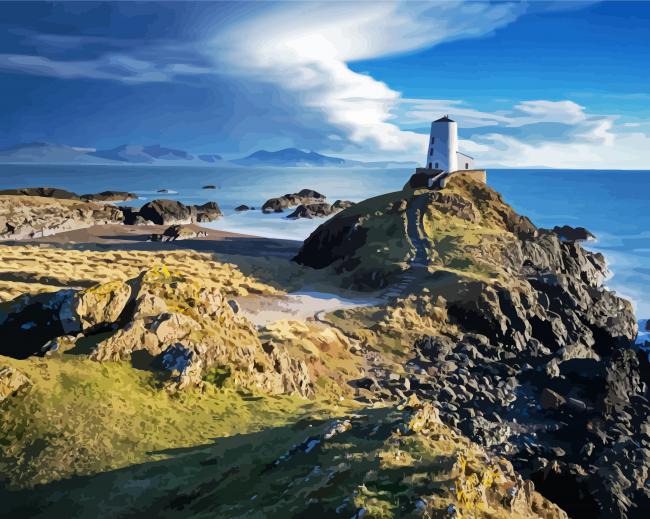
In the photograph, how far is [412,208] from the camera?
48125mm

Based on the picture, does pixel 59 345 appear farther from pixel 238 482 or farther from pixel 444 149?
pixel 444 149

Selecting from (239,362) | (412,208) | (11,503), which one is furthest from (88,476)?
(412,208)

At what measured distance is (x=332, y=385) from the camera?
22719mm

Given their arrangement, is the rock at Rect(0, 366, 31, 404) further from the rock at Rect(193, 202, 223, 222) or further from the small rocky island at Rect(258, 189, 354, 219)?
the small rocky island at Rect(258, 189, 354, 219)

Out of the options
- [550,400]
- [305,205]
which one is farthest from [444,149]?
[305,205]

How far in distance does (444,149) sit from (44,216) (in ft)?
163

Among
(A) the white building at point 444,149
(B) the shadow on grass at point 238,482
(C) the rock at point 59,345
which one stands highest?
(A) the white building at point 444,149

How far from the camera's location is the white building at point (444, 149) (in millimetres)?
58156

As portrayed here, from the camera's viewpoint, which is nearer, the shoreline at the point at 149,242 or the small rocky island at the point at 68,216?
the shoreline at the point at 149,242

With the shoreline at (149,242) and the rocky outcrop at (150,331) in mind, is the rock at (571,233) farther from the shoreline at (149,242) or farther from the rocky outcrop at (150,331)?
the rocky outcrop at (150,331)

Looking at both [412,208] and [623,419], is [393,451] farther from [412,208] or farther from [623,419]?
[412,208]

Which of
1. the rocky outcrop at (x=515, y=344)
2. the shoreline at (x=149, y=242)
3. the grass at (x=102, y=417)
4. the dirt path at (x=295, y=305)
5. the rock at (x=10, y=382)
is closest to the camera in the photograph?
the grass at (x=102, y=417)

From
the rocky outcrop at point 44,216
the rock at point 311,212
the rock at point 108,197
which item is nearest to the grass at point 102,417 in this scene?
the rocky outcrop at point 44,216

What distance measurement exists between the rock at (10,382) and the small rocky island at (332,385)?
0.14ft
